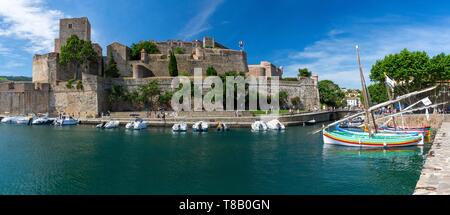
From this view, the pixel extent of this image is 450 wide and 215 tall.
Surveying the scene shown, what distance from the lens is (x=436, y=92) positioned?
40406 millimetres

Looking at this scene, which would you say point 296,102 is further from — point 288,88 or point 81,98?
point 81,98

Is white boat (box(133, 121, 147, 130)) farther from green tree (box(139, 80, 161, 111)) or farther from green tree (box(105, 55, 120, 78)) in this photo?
green tree (box(105, 55, 120, 78))

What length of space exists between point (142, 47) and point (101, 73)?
689 cm

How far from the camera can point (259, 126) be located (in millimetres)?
35062

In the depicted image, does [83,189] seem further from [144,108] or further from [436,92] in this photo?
[436,92]

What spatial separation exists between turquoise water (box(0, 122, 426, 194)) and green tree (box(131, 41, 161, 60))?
29235 millimetres

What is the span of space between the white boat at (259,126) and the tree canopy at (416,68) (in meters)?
13.6

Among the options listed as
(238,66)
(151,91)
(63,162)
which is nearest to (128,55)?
(151,91)

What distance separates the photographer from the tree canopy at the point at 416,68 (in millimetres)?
36875

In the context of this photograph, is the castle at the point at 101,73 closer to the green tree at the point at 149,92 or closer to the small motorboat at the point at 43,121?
the green tree at the point at 149,92

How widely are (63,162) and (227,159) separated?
7846mm

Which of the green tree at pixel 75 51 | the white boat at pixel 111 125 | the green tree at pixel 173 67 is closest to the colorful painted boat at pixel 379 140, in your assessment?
the white boat at pixel 111 125

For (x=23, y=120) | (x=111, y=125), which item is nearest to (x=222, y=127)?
(x=111, y=125)

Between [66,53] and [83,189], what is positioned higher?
[66,53]
